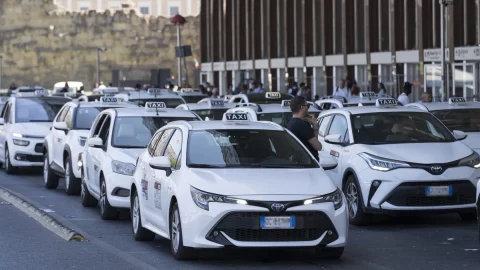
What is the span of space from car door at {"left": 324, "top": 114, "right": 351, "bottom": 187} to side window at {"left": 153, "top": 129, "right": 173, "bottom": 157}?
123 inches

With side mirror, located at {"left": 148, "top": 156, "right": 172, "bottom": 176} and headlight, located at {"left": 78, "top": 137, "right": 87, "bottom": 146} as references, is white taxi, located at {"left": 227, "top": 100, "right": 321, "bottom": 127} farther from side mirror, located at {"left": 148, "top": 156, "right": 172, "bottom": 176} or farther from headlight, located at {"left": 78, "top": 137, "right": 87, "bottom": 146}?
side mirror, located at {"left": 148, "top": 156, "right": 172, "bottom": 176}

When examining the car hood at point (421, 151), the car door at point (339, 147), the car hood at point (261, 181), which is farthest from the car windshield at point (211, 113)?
the car hood at point (261, 181)

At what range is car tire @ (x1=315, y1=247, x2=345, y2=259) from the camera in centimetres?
1253

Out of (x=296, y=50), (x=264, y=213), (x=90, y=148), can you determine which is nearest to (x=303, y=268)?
(x=264, y=213)

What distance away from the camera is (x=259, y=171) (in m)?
12.6

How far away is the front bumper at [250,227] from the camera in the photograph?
11938 mm

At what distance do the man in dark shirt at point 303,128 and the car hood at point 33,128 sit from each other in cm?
1166

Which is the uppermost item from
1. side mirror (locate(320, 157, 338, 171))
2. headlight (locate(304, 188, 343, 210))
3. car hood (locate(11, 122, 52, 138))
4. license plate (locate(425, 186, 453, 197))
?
car hood (locate(11, 122, 52, 138))

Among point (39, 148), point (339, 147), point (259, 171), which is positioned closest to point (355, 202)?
point (339, 147)

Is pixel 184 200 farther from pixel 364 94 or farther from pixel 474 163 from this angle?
pixel 364 94

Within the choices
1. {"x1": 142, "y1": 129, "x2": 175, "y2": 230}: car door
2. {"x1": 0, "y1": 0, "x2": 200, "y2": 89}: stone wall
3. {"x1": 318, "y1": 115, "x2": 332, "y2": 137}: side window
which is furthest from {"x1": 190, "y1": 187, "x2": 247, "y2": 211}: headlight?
{"x1": 0, "y1": 0, "x2": 200, "y2": 89}: stone wall

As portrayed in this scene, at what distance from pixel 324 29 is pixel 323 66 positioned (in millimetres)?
1543

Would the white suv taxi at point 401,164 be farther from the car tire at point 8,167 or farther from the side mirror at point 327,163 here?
the car tire at point 8,167

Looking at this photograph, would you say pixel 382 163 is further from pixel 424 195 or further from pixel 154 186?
pixel 154 186
